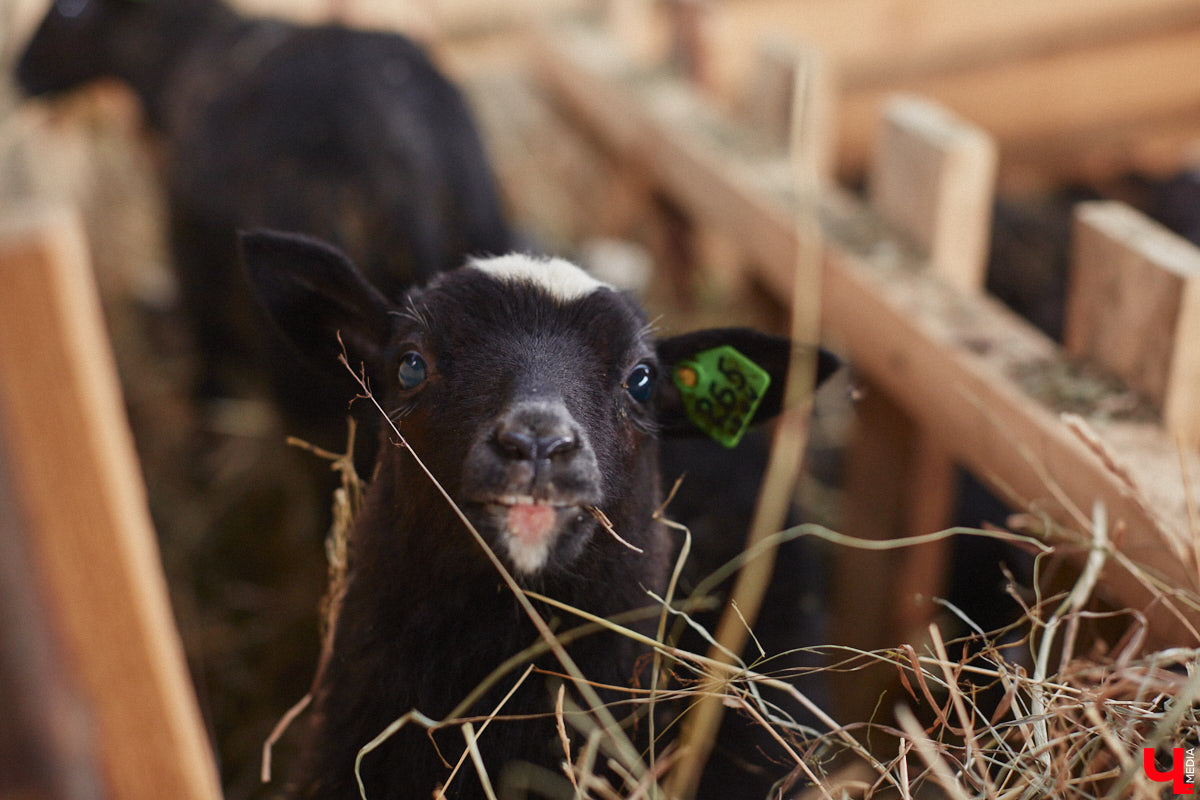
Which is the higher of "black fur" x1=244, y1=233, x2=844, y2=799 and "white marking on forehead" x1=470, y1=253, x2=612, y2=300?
"white marking on forehead" x1=470, y1=253, x2=612, y2=300

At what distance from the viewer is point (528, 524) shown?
1747mm


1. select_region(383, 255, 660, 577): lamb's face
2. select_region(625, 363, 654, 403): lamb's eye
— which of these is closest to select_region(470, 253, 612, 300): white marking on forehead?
select_region(383, 255, 660, 577): lamb's face

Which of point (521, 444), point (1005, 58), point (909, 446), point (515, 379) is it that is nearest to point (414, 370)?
point (515, 379)

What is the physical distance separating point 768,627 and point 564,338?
1.17m

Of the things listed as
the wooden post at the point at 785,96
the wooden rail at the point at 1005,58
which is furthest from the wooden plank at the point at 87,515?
the wooden rail at the point at 1005,58

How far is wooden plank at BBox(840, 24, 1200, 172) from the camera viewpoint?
18.2 feet

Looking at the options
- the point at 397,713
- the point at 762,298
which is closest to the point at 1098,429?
the point at 397,713

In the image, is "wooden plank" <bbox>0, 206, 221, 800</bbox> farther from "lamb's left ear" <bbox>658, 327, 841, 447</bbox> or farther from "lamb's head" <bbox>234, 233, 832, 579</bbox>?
"lamb's left ear" <bbox>658, 327, 841, 447</bbox>

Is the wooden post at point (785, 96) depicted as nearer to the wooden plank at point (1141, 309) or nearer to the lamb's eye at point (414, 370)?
the wooden plank at point (1141, 309)

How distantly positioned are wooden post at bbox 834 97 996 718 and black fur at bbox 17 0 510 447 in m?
1.51

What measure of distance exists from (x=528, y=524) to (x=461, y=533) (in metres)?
0.20

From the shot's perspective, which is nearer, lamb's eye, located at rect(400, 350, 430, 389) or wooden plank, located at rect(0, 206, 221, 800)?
wooden plank, located at rect(0, 206, 221, 800)

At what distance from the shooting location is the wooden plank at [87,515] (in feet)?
3.90

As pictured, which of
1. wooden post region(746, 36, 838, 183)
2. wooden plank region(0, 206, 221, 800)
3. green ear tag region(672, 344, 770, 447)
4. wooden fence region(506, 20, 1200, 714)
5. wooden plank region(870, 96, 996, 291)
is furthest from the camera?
wooden post region(746, 36, 838, 183)
